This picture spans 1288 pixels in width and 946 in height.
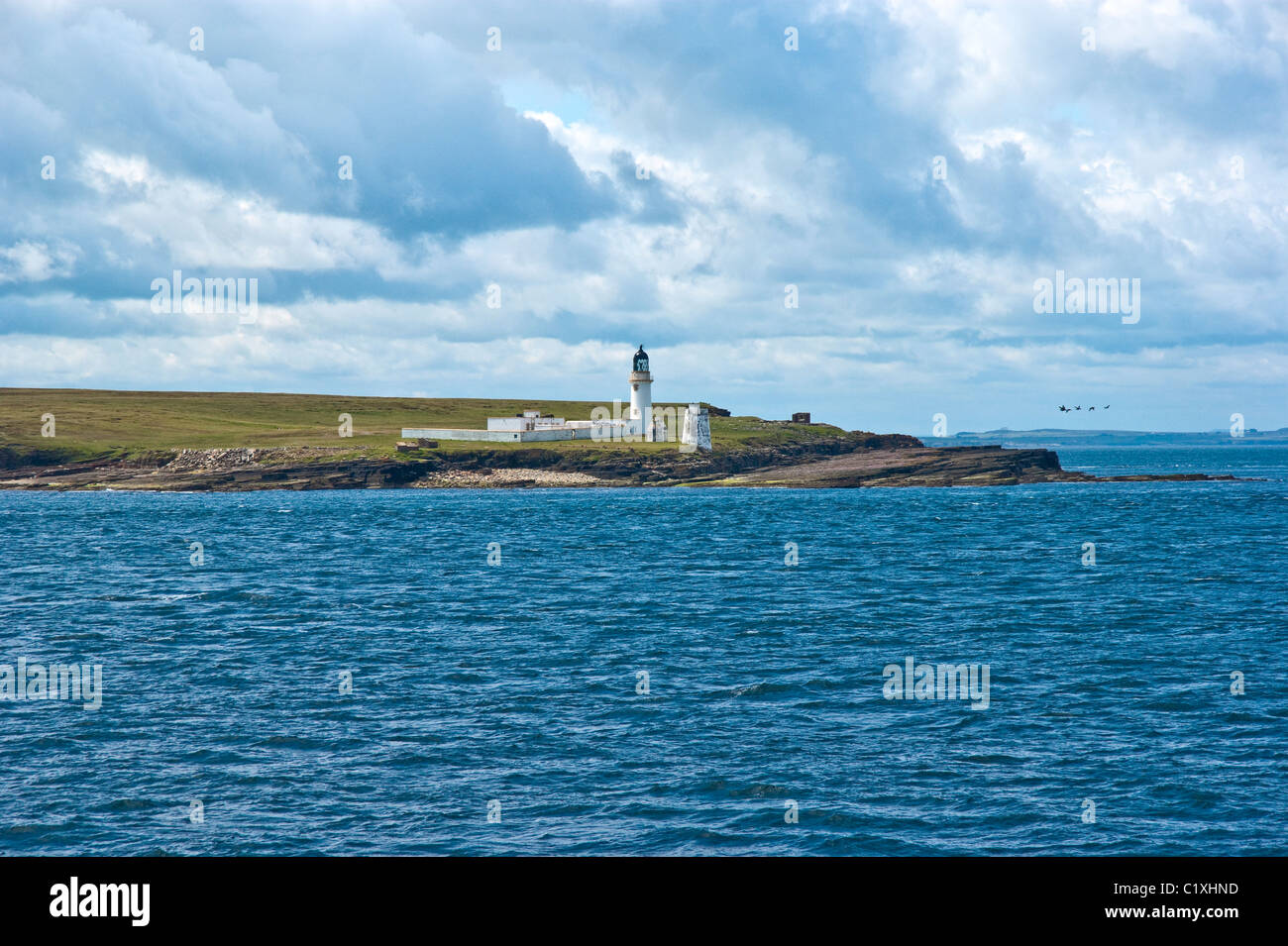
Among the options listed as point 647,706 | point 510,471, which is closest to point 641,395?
point 510,471

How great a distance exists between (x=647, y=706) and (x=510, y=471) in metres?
145

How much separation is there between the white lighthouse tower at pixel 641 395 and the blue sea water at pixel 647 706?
111985mm

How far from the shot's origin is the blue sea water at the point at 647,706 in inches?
880

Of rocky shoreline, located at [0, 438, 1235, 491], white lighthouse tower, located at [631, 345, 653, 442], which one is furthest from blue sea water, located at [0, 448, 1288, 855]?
white lighthouse tower, located at [631, 345, 653, 442]

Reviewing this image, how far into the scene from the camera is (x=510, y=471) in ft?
575

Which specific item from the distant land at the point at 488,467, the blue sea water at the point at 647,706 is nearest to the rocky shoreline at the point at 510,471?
the distant land at the point at 488,467

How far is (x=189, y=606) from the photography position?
53062mm

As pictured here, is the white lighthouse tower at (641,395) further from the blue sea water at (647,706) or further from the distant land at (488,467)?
the blue sea water at (647,706)

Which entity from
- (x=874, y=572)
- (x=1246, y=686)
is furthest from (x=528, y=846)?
(x=874, y=572)

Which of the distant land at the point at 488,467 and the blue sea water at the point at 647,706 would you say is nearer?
the blue sea water at the point at 647,706

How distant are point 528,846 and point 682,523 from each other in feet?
273

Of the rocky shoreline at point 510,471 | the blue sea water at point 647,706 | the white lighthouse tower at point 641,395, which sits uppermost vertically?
the white lighthouse tower at point 641,395

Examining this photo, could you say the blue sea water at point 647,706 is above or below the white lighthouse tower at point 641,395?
below
